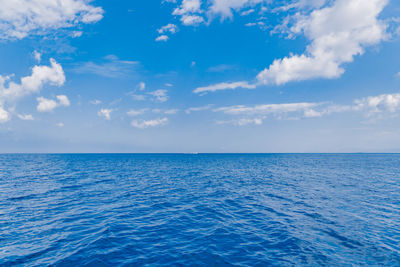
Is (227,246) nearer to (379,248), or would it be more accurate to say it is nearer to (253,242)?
(253,242)

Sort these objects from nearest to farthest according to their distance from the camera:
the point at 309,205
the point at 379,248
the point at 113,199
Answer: the point at 379,248 < the point at 309,205 < the point at 113,199

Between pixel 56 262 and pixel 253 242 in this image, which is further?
pixel 253 242

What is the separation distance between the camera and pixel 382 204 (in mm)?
23656

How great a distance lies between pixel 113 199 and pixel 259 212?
19.4 m

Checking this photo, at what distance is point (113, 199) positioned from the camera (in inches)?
1010

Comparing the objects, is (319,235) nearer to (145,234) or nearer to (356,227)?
(356,227)

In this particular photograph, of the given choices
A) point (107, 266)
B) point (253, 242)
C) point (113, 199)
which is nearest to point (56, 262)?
point (107, 266)

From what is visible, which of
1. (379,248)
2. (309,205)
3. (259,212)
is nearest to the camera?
(379,248)

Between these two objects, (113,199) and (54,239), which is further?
(113,199)

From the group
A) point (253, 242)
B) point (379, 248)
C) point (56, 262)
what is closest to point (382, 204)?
point (379, 248)

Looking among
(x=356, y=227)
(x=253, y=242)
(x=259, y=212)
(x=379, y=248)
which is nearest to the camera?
(x=379, y=248)

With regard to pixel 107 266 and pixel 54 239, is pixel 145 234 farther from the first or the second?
pixel 54 239

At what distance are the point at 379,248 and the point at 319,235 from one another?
3543mm

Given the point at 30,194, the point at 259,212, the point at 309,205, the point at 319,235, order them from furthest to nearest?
the point at 30,194 → the point at 309,205 → the point at 259,212 → the point at 319,235
